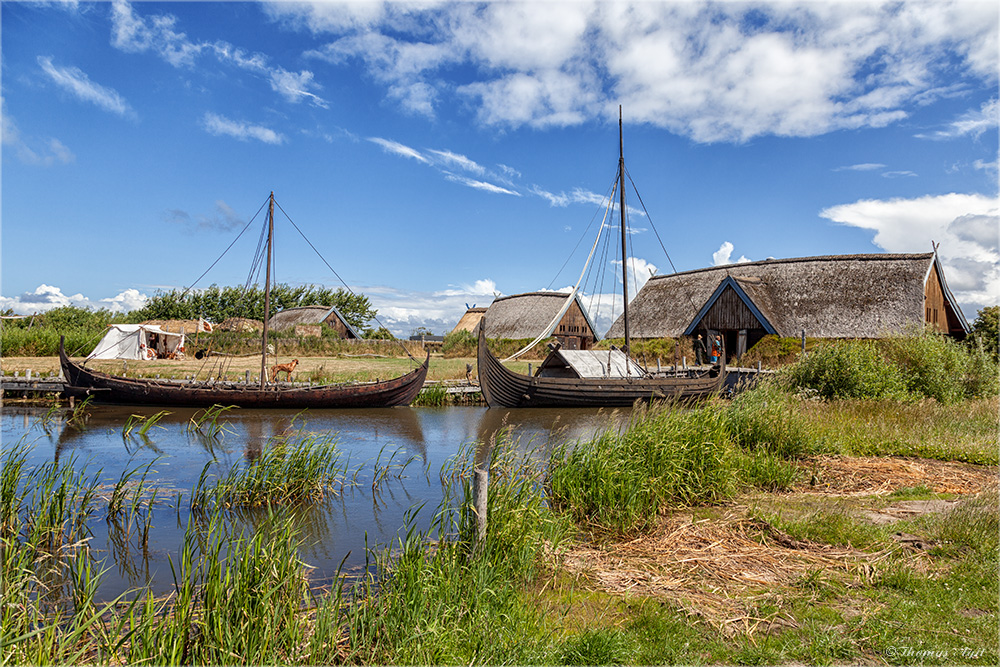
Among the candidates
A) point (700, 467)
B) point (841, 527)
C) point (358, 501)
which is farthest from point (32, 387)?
point (841, 527)

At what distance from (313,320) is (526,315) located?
1647 centimetres

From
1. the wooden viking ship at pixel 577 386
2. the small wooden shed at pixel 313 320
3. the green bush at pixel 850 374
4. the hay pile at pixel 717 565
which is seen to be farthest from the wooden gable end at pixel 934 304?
the small wooden shed at pixel 313 320

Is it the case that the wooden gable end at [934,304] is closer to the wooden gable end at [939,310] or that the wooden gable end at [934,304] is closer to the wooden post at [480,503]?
the wooden gable end at [939,310]

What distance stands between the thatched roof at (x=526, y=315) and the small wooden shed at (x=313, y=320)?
1166cm

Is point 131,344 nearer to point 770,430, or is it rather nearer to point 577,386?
point 577,386

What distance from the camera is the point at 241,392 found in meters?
20.0

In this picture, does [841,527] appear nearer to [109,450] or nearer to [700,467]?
[700,467]

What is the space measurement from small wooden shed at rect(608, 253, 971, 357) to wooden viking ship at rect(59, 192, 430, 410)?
54.5 ft

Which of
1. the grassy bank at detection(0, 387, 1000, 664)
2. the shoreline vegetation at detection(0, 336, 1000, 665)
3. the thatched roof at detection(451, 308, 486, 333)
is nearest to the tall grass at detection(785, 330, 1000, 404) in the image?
the shoreline vegetation at detection(0, 336, 1000, 665)

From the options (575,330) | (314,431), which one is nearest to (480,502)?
(314,431)

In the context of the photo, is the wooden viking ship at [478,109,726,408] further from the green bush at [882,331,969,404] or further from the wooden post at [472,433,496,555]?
the wooden post at [472,433,496,555]

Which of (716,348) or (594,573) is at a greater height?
(716,348)

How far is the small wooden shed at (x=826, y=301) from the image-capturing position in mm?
26922

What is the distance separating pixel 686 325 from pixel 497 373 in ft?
52.4
